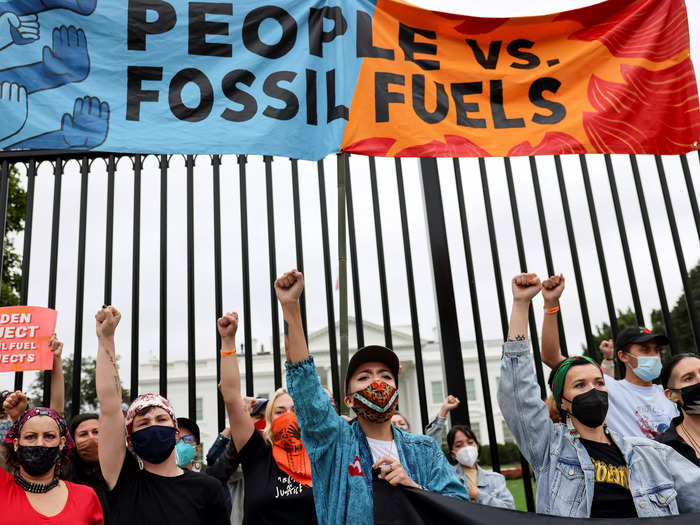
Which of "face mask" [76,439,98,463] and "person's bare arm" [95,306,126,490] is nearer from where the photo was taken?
"person's bare arm" [95,306,126,490]

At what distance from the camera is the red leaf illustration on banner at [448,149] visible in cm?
468

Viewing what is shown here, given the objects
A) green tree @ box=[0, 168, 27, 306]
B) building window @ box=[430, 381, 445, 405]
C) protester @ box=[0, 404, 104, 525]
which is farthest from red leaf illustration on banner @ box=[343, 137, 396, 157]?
building window @ box=[430, 381, 445, 405]

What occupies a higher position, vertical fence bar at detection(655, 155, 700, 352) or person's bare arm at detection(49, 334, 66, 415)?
vertical fence bar at detection(655, 155, 700, 352)

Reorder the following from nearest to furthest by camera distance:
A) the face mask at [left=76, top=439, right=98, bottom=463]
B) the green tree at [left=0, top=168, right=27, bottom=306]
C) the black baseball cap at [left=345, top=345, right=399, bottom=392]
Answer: the black baseball cap at [left=345, top=345, right=399, bottom=392] < the face mask at [left=76, top=439, right=98, bottom=463] < the green tree at [left=0, top=168, right=27, bottom=306]

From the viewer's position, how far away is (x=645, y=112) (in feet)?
16.8

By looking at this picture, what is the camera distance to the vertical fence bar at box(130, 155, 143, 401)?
4.71 m

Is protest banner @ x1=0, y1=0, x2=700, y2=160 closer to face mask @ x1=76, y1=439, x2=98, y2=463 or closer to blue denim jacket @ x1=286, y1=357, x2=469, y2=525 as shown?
face mask @ x1=76, y1=439, x2=98, y2=463

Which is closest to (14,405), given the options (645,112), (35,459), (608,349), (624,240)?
(35,459)

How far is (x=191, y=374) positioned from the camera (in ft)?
15.0

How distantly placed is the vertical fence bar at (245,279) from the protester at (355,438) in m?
2.17

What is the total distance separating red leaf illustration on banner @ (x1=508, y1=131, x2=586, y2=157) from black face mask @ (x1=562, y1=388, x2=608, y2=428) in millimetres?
2423

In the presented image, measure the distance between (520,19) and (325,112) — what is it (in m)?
2.02

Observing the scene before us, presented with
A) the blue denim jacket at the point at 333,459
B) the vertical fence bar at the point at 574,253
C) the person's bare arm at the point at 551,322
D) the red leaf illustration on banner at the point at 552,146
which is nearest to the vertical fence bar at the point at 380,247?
the red leaf illustration on banner at the point at 552,146

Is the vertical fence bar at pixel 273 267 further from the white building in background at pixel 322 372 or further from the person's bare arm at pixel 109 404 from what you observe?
the white building in background at pixel 322 372
